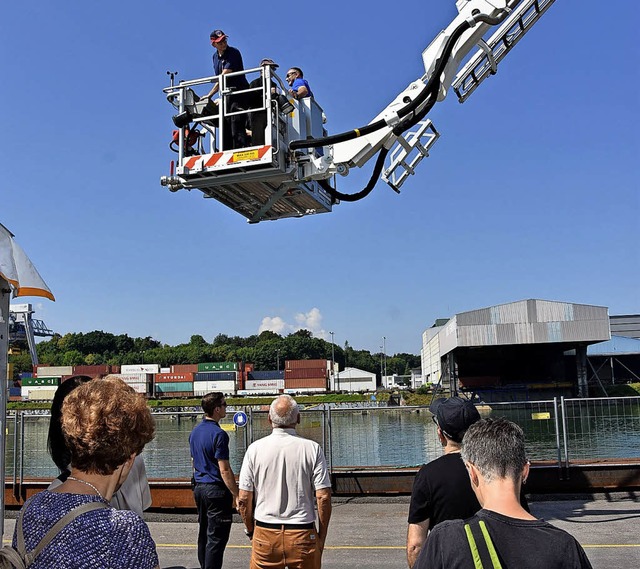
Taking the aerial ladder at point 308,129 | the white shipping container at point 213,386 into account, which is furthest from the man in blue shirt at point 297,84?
the white shipping container at point 213,386

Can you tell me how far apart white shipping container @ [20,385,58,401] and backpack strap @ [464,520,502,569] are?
10089 cm

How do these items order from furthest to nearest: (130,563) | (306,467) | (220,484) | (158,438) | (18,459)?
(158,438) < (18,459) < (220,484) < (306,467) < (130,563)

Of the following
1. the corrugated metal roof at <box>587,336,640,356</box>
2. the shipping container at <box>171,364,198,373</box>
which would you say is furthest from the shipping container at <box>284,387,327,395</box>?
the corrugated metal roof at <box>587,336,640,356</box>

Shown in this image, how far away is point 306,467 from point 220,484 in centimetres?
186

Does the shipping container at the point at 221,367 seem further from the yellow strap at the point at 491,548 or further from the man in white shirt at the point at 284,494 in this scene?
the yellow strap at the point at 491,548

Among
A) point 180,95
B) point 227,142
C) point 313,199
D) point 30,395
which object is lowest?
point 30,395

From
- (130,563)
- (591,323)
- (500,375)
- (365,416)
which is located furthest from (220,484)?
(500,375)

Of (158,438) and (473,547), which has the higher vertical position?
(473,547)

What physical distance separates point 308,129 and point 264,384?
105m

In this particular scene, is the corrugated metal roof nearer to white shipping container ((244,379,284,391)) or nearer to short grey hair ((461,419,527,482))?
white shipping container ((244,379,284,391))

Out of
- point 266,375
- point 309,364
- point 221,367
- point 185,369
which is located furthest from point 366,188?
point 185,369

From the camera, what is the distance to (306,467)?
466 cm

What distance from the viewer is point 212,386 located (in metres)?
107

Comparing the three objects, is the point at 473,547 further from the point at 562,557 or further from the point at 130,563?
the point at 130,563
